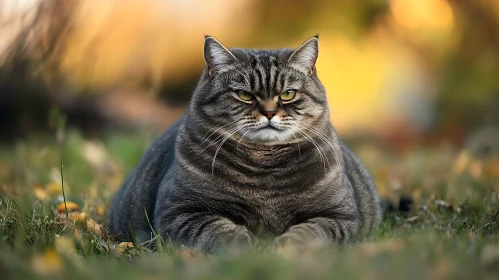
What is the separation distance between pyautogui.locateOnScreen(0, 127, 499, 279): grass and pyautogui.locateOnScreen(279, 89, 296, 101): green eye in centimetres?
80

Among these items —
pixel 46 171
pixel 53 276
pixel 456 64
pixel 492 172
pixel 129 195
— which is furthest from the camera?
pixel 456 64

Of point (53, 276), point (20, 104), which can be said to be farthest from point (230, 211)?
point (20, 104)

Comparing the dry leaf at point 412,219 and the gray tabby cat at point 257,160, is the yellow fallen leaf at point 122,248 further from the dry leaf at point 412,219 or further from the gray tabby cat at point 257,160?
the dry leaf at point 412,219

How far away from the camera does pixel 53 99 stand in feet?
27.7

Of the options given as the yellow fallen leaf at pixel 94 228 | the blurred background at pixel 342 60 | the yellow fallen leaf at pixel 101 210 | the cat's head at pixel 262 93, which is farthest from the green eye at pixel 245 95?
the blurred background at pixel 342 60

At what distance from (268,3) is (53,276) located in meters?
8.60

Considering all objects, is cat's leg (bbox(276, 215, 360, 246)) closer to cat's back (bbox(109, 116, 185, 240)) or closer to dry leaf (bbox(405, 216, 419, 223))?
dry leaf (bbox(405, 216, 419, 223))

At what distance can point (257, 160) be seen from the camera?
3.46 metres

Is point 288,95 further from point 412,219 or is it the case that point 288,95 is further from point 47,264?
point 47,264

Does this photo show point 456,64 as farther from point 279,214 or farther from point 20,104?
point 279,214

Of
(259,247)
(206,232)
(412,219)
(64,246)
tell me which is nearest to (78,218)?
(206,232)

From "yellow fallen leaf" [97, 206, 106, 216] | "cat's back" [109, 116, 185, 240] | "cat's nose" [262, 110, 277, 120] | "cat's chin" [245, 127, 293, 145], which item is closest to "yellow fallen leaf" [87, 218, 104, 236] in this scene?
"cat's back" [109, 116, 185, 240]

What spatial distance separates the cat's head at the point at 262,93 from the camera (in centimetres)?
340

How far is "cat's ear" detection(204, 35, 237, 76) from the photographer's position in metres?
3.59
